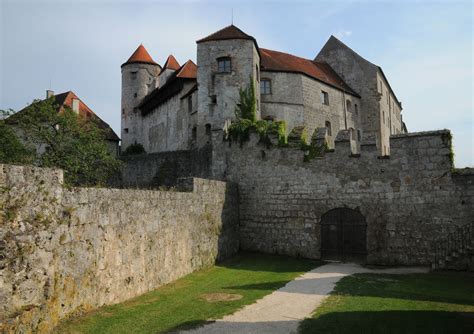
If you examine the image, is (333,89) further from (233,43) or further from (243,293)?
(243,293)

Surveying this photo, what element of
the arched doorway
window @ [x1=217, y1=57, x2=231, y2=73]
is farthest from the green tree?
the arched doorway

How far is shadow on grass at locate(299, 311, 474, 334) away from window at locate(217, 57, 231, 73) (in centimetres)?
2073

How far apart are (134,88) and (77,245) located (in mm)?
44382

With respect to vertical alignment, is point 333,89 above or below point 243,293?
above

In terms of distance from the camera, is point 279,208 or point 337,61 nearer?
point 279,208

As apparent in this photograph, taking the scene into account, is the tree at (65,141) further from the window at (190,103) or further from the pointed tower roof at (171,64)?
the pointed tower roof at (171,64)

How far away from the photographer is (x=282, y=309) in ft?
30.7

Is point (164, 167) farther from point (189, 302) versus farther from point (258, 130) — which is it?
point (189, 302)

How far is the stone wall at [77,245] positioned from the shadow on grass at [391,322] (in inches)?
180

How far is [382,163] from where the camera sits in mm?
16562

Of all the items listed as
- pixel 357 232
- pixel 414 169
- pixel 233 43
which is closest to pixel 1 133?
pixel 233 43

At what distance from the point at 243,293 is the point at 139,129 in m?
40.7


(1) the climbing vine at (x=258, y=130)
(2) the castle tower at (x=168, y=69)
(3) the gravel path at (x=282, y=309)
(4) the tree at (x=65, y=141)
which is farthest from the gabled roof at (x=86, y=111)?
A: (3) the gravel path at (x=282, y=309)

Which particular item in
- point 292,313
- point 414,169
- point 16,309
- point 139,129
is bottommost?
point 292,313
